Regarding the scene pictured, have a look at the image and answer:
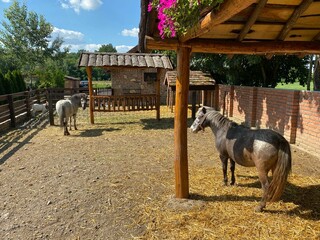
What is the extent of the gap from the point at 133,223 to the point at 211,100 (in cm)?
1387

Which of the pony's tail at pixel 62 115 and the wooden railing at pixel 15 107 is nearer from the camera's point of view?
the pony's tail at pixel 62 115

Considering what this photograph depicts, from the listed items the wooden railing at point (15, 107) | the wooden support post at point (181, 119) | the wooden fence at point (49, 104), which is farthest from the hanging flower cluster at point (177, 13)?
the wooden railing at point (15, 107)

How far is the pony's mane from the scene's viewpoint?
16.2 feet

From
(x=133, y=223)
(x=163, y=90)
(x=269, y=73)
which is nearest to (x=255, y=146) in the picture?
(x=133, y=223)

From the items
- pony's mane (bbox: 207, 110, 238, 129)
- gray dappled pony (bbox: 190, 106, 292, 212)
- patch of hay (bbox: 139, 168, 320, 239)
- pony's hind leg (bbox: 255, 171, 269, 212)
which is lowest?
patch of hay (bbox: 139, 168, 320, 239)

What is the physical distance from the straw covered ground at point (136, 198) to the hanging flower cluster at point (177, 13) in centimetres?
300

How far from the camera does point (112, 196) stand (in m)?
4.81

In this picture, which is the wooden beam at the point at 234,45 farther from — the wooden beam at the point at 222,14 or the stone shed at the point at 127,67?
the stone shed at the point at 127,67

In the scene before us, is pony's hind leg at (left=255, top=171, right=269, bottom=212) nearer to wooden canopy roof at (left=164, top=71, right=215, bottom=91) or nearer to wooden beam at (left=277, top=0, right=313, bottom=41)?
wooden beam at (left=277, top=0, right=313, bottom=41)

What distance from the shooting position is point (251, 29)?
12.7ft

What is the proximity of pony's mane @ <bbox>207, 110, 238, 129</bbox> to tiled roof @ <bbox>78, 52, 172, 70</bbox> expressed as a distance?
7509mm

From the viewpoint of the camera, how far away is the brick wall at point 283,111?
7.53 meters

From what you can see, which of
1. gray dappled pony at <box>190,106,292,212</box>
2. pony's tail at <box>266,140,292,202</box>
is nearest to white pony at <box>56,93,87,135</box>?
gray dappled pony at <box>190,106,292,212</box>

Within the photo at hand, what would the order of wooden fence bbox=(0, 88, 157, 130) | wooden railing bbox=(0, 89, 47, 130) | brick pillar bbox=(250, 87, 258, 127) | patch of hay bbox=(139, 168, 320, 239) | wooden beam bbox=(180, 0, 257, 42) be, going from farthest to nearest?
wooden fence bbox=(0, 88, 157, 130) < brick pillar bbox=(250, 87, 258, 127) < wooden railing bbox=(0, 89, 47, 130) < patch of hay bbox=(139, 168, 320, 239) < wooden beam bbox=(180, 0, 257, 42)
